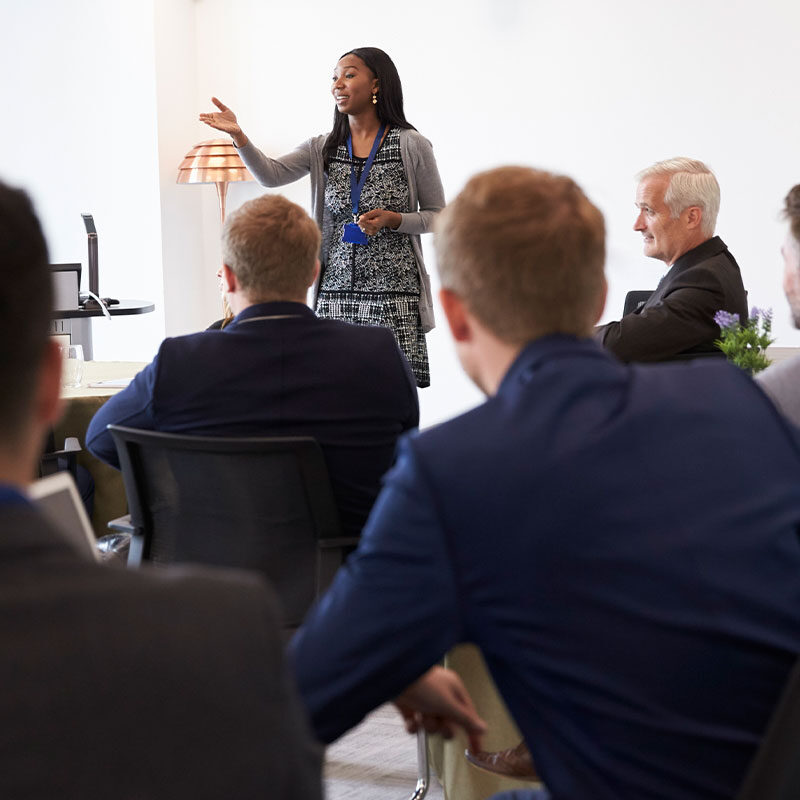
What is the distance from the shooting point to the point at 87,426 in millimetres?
3066

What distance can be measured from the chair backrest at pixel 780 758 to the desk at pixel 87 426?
2.27 meters

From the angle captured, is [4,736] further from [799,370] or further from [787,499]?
[799,370]

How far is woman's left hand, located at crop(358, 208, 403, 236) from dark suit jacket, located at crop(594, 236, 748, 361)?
1.13 meters

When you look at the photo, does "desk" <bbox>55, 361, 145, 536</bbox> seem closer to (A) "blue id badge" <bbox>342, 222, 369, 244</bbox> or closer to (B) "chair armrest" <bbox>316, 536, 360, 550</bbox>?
A: (A) "blue id badge" <bbox>342, 222, 369, 244</bbox>

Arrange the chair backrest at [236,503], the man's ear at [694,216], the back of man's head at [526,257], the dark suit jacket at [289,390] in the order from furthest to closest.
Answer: the man's ear at [694,216]
the dark suit jacket at [289,390]
the chair backrest at [236,503]
the back of man's head at [526,257]

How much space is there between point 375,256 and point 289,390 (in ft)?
7.25

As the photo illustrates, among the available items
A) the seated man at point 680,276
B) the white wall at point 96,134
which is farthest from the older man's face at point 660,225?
the white wall at point 96,134

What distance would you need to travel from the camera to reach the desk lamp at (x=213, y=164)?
6.68m

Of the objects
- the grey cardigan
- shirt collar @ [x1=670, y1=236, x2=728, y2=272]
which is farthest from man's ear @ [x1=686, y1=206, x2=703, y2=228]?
the grey cardigan

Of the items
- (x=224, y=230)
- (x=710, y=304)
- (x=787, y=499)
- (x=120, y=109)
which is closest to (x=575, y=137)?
(x=120, y=109)

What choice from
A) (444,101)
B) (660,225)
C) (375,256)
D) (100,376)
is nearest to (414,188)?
(375,256)

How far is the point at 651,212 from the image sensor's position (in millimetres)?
3373

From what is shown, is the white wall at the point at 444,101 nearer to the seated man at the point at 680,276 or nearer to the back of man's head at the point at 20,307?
the seated man at the point at 680,276

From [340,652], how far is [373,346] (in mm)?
1152
